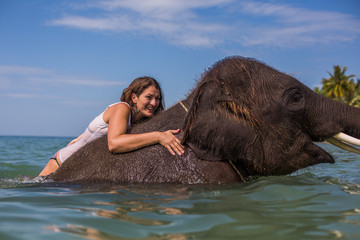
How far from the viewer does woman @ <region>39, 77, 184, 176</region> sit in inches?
188

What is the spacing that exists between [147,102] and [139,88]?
0.24 m

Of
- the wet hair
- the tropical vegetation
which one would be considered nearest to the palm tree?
the tropical vegetation

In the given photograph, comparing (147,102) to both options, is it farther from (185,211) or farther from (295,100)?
(185,211)

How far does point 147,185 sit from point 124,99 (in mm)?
1645

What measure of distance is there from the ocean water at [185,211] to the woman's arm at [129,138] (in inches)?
18.2

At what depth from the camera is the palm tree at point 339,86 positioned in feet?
227

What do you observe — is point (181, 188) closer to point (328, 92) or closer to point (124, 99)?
point (124, 99)

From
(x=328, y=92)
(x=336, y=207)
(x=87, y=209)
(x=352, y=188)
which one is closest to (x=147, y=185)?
(x=87, y=209)

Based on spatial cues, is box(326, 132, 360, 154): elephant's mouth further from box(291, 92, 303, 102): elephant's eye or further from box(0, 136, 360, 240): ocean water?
box(291, 92, 303, 102): elephant's eye

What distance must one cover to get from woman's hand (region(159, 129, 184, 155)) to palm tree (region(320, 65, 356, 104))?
6903cm

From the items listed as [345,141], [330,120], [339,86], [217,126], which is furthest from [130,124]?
[339,86]

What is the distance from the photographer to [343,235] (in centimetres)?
277

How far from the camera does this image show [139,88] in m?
5.73

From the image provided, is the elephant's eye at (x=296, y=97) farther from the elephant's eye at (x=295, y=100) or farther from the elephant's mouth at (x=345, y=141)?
the elephant's mouth at (x=345, y=141)
